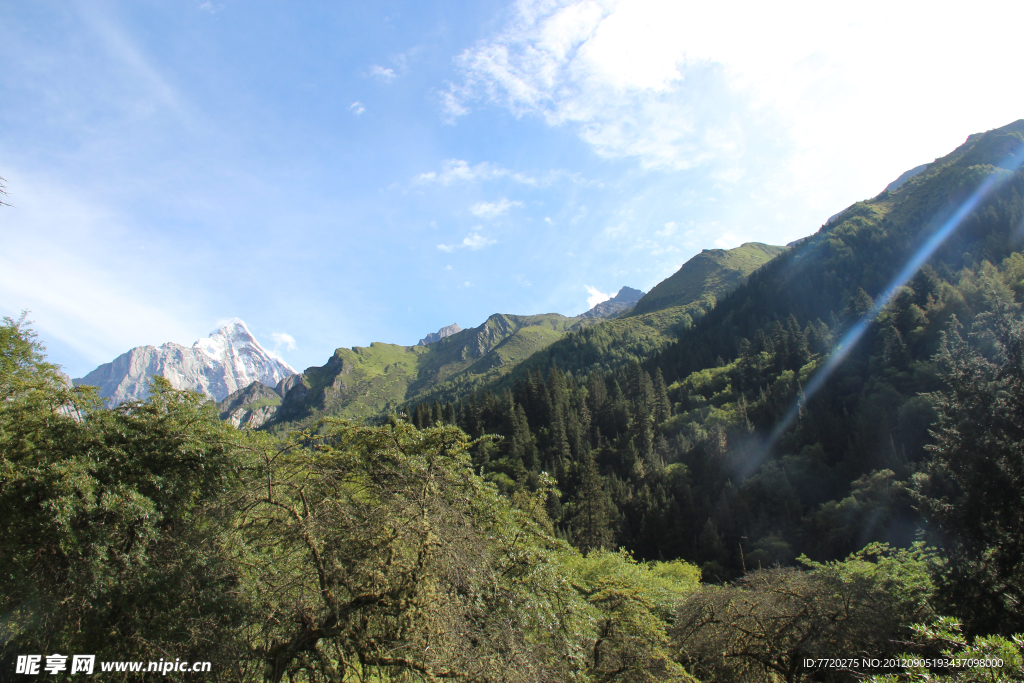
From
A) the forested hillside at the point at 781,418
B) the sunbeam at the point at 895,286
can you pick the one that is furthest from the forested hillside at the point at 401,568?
the sunbeam at the point at 895,286

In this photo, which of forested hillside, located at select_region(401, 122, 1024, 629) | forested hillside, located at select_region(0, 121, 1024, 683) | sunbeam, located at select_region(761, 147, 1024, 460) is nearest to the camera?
forested hillside, located at select_region(0, 121, 1024, 683)

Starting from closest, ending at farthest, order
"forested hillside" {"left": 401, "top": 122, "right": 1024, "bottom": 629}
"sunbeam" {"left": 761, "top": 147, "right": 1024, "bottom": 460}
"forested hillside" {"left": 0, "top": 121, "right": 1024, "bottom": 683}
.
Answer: "forested hillside" {"left": 0, "top": 121, "right": 1024, "bottom": 683}, "forested hillside" {"left": 401, "top": 122, "right": 1024, "bottom": 629}, "sunbeam" {"left": 761, "top": 147, "right": 1024, "bottom": 460}

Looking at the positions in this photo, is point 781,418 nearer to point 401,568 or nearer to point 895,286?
point 895,286

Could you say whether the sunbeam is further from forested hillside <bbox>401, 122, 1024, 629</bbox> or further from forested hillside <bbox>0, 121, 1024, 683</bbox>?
forested hillside <bbox>0, 121, 1024, 683</bbox>

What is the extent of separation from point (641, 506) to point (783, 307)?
347ft

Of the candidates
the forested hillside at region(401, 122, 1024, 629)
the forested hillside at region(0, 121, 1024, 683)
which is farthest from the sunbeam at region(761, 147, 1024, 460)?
the forested hillside at region(0, 121, 1024, 683)

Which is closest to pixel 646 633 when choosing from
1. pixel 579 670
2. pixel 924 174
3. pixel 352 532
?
pixel 579 670

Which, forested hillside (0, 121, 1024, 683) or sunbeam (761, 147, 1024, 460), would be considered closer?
forested hillside (0, 121, 1024, 683)

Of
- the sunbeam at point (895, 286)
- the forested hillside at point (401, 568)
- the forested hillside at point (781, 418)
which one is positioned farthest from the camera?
the sunbeam at point (895, 286)

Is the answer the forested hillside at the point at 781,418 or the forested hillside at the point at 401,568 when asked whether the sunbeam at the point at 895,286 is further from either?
the forested hillside at the point at 401,568

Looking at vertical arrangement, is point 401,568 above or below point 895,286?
above

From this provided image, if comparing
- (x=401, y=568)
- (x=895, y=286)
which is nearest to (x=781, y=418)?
(x=895, y=286)

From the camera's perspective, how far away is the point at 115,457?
9.26m

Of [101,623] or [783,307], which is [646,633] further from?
[783,307]
